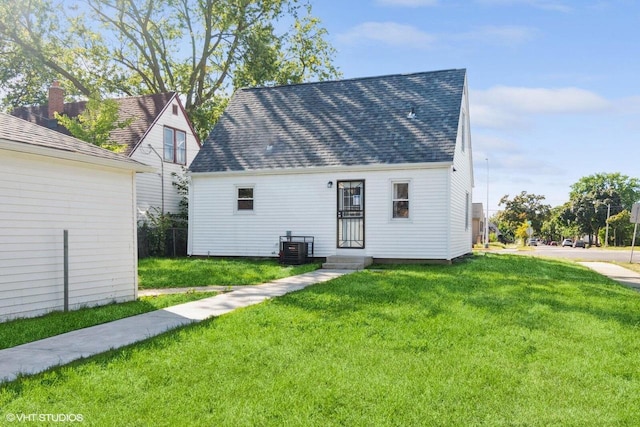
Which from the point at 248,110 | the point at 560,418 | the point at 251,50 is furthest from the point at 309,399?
the point at 251,50

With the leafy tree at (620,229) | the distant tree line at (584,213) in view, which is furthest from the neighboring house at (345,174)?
the leafy tree at (620,229)

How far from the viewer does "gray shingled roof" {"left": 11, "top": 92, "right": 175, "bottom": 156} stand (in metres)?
21.3

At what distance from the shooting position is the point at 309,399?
3773 millimetres

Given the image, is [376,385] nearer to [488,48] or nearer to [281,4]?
[488,48]

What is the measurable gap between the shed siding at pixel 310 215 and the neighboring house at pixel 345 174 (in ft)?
0.11

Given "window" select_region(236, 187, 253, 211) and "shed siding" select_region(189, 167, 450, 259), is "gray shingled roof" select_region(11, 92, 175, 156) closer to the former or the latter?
"shed siding" select_region(189, 167, 450, 259)

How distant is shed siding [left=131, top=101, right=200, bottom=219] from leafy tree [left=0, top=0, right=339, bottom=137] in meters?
5.96

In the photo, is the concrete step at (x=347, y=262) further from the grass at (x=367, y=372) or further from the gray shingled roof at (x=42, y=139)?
the gray shingled roof at (x=42, y=139)

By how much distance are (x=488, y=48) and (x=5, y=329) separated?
48.4ft

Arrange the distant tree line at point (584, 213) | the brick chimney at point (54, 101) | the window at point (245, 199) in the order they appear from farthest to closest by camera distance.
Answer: the distant tree line at point (584, 213) < the brick chimney at point (54, 101) < the window at point (245, 199)

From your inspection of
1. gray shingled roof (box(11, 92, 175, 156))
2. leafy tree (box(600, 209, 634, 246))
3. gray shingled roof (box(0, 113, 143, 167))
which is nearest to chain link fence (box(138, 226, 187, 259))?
gray shingled roof (box(11, 92, 175, 156))

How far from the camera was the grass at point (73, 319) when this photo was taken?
5.91 m

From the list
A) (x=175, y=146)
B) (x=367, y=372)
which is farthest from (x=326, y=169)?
(x=367, y=372)

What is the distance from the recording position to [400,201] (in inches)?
601
